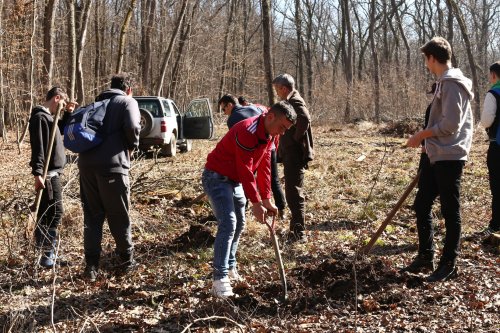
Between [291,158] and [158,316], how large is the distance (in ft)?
8.86

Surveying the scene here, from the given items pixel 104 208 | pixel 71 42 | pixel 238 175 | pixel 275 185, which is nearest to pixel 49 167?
pixel 104 208

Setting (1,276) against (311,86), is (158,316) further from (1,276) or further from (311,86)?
(311,86)

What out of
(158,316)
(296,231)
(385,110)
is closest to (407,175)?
(296,231)

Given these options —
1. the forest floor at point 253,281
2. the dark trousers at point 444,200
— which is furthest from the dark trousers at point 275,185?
the dark trousers at point 444,200

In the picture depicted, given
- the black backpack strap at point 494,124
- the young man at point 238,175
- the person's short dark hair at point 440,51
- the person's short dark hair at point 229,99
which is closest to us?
the young man at point 238,175

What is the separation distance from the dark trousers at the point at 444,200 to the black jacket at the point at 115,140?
2743 millimetres

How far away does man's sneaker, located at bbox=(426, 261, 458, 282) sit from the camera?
4711mm

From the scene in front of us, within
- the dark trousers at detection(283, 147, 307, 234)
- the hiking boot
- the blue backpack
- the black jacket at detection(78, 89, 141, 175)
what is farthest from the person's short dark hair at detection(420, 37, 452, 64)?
the blue backpack

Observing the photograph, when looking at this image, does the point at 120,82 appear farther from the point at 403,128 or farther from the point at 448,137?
the point at 403,128

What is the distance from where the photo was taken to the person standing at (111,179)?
16.0ft

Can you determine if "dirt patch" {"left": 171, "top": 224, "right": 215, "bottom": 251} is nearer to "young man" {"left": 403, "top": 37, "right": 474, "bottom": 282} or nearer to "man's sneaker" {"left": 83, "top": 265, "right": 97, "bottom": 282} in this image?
"man's sneaker" {"left": 83, "top": 265, "right": 97, "bottom": 282}

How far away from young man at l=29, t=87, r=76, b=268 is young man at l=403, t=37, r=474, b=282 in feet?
11.8

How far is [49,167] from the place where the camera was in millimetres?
5590

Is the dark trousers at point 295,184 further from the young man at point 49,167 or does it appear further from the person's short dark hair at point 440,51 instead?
the young man at point 49,167
